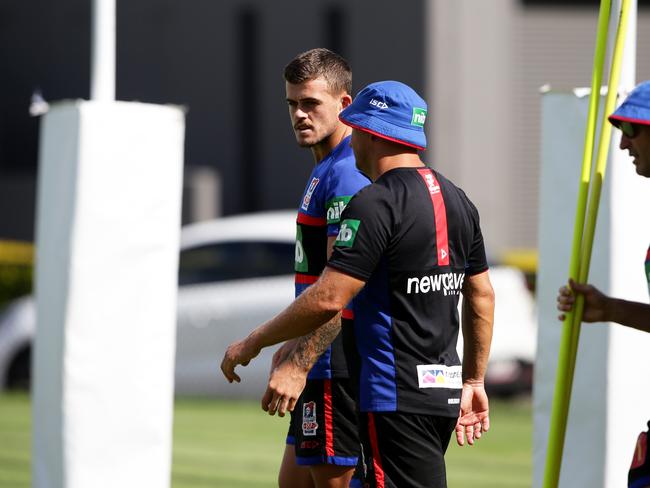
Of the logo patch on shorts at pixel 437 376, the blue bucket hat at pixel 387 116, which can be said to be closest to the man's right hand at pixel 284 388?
the logo patch on shorts at pixel 437 376

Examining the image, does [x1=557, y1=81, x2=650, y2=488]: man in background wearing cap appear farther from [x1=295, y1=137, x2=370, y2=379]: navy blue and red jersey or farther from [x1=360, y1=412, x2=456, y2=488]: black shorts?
[x1=295, y1=137, x2=370, y2=379]: navy blue and red jersey

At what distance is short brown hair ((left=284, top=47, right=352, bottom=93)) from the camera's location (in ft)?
19.1

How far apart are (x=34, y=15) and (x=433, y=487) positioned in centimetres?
2007

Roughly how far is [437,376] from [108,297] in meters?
2.02

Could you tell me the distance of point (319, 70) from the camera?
5.84m

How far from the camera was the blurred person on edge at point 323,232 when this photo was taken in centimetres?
562

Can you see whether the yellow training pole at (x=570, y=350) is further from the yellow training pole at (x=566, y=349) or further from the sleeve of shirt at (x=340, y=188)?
the sleeve of shirt at (x=340, y=188)

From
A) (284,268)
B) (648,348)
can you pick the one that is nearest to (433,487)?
(648,348)

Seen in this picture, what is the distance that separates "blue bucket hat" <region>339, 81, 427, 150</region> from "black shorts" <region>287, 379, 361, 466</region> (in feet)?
3.94

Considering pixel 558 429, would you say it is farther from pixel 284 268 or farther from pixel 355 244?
pixel 284 268

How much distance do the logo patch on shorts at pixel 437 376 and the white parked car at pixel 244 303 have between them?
30.7 feet

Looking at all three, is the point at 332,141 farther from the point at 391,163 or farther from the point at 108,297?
the point at 108,297

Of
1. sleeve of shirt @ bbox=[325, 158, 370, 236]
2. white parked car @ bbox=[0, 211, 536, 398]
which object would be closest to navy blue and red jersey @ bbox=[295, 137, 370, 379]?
sleeve of shirt @ bbox=[325, 158, 370, 236]

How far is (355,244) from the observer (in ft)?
15.4
